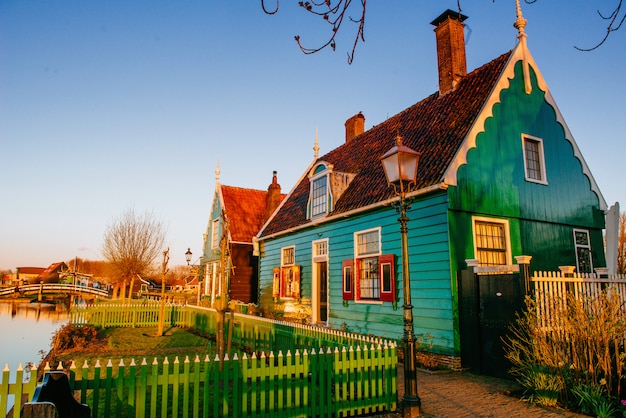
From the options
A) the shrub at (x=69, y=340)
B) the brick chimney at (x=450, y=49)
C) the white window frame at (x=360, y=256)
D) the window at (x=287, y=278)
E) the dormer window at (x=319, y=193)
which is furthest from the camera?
the window at (x=287, y=278)

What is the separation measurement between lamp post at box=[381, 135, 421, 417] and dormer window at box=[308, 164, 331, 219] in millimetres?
8110

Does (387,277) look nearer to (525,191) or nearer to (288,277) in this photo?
(525,191)

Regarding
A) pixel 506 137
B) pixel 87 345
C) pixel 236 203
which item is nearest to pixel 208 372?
pixel 506 137

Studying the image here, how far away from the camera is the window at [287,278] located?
1636 cm

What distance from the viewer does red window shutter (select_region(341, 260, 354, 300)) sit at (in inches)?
512

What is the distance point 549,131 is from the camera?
12.2 metres

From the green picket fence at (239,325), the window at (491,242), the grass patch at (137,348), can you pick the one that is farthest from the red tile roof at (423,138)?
the grass patch at (137,348)

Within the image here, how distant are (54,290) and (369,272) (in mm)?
55389

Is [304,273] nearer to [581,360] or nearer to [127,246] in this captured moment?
[581,360]

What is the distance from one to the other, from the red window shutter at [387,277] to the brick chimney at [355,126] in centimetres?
947

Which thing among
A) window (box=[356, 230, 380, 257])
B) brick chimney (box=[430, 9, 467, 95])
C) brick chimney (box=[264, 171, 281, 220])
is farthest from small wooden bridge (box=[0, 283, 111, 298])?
brick chimney (box=[430, 9, 467, 95])

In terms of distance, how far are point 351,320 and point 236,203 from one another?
49.8 ft

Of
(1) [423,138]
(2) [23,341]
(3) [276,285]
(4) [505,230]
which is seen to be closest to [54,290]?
(2) [23,341]

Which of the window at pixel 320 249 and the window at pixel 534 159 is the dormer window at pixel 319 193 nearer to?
the window at pixel 320 249
